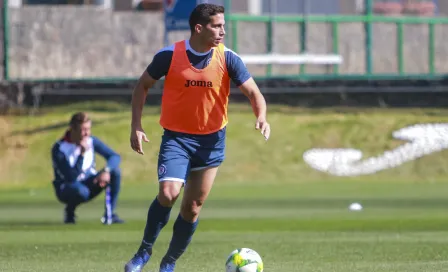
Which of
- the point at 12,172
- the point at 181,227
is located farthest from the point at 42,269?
the point at 12,172

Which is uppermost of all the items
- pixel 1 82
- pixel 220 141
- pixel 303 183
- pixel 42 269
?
pixel 220 141

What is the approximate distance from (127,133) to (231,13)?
4.09m

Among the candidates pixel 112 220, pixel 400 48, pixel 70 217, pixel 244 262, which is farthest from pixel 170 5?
pixel 244 262

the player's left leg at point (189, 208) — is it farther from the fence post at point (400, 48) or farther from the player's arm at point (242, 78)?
the fence post at point (400, 48)

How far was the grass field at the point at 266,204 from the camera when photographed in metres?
11.0

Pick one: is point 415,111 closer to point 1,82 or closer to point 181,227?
point 1,82

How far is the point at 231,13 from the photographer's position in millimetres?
26562

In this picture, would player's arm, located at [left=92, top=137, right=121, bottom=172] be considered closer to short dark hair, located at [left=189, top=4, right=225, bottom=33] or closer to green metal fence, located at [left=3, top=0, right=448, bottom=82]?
short dark hair, located at [left=189, top=4, right=225, bottom=33]

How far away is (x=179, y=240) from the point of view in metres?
9.34

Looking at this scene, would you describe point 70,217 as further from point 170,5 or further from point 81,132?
point 170,5

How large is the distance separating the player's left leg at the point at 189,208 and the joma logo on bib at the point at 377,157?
598 inches

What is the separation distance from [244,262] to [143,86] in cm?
163

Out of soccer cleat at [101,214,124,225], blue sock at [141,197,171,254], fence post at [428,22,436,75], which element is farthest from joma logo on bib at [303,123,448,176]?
blue sock at [141,197,171,254]

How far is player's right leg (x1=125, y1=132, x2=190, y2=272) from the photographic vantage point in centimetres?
891
